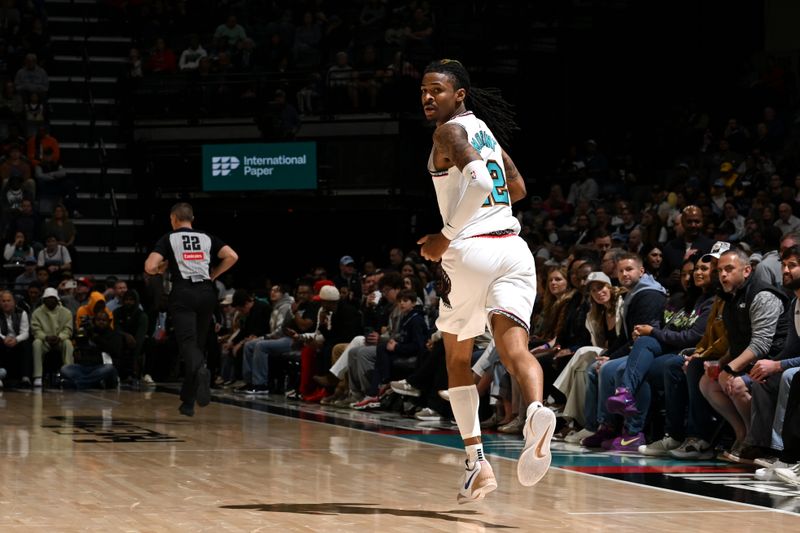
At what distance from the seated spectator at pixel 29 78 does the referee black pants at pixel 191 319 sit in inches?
476

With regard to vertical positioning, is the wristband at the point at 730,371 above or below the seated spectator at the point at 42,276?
above

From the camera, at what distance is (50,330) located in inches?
589

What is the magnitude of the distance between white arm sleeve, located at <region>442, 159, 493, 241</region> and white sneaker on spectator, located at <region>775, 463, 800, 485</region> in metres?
2.43

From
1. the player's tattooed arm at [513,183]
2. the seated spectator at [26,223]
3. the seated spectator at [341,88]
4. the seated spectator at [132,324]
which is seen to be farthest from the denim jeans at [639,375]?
the seated spectator at [26,223]

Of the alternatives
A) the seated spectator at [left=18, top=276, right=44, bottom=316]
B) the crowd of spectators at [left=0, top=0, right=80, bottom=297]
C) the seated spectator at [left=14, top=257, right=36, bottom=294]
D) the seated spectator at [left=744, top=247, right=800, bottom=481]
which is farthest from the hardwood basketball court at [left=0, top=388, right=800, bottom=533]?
the crowd of spectators at [left=0, top=0, right=80, bottom=297]

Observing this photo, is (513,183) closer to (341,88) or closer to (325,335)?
(325,335)

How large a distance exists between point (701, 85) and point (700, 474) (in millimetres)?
14775

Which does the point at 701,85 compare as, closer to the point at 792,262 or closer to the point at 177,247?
the point at 177,247

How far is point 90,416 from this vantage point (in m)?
10.6

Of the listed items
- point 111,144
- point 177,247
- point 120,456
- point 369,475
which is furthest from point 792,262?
point 111,144

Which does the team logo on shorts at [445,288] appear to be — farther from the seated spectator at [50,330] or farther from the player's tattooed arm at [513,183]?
the seated spectator at [50,330]

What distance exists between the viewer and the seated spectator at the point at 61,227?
18.5m

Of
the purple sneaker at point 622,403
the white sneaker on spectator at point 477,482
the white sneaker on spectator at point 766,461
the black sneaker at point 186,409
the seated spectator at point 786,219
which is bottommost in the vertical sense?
the black sneaker at point 186,409

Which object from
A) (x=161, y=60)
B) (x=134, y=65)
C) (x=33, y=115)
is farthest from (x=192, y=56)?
(x=33, y=115)
